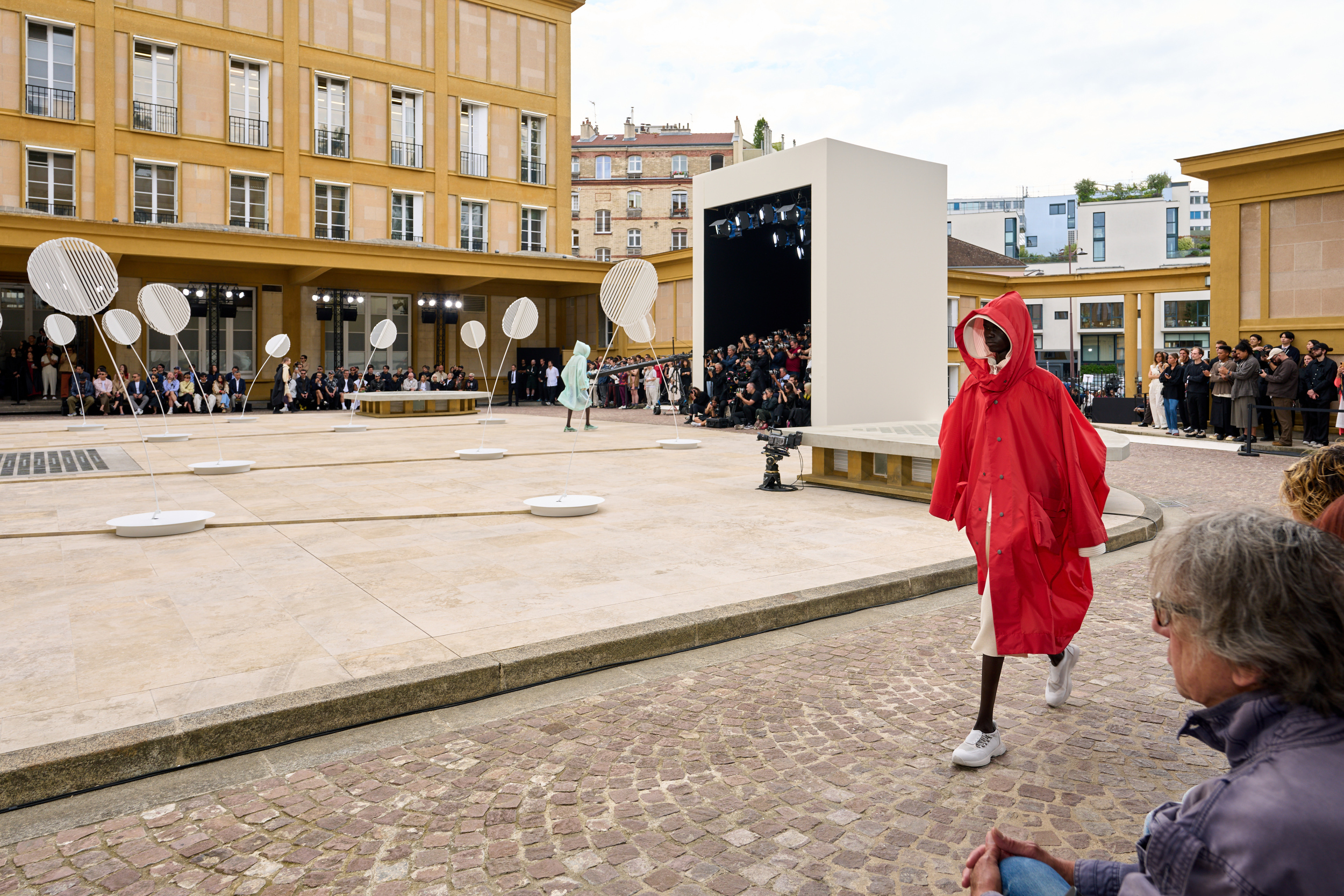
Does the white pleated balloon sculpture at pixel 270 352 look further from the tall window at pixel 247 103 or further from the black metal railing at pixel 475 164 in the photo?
the black metal railing at pixel 475 164

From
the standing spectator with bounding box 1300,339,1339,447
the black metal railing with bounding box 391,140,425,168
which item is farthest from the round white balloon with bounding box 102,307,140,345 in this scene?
the standing spectator with bounding box 1300,339,1339,447

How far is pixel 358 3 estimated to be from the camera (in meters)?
31.0

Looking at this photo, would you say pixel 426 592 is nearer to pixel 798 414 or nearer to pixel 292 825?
pixel 292 825

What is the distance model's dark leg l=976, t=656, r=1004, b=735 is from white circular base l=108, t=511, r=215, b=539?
651cm

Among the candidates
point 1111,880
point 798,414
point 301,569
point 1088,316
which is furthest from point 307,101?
point 1088,316

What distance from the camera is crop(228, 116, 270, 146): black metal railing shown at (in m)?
28.9

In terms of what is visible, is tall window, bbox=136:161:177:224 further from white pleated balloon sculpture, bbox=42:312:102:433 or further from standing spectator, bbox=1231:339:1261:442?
standing spectator, bbox=1231:339:1261:442

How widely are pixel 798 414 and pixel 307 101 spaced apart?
2226 centimetres

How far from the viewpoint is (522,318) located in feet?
47.6

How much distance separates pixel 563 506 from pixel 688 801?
5259 mm

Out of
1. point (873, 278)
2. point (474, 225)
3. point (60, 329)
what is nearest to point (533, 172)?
point (474, 225)

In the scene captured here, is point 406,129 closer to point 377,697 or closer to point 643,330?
point 643,330

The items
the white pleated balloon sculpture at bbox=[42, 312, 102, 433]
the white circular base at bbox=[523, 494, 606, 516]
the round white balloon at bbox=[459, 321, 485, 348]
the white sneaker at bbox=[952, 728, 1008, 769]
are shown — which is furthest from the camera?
the round white balloon at bbox=[459, 321, 485, 348]

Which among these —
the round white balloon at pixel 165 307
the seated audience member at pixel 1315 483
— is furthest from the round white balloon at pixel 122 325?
the seated audience member at pixel 1315 483
